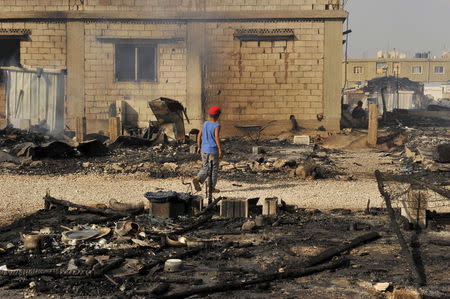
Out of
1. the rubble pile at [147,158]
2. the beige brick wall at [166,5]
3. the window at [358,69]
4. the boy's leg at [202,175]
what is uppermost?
the beige brick wall at [166,5]

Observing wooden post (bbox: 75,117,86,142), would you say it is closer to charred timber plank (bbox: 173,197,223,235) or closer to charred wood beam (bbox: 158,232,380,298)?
charred timber plank (bbox: 173,197,223,235)

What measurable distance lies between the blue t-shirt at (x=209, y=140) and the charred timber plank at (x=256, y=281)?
4575mm

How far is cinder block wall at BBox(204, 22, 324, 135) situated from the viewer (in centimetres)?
2159

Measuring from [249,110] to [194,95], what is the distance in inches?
79.2

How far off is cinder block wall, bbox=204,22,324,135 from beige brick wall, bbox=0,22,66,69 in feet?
17.1

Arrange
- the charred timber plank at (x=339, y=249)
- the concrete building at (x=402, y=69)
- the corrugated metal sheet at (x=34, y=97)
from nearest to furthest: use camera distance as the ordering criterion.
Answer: the charred timber plank at (x=339, y=249) < the corrugated metal sheet at (x=34, y=97) < the concrete building at (x=402, y=69)

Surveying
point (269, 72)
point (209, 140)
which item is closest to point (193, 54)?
point (269, 72)

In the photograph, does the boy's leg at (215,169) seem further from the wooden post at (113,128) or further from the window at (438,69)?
the window at (438,69)

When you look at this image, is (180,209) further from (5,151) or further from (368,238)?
(5,151)

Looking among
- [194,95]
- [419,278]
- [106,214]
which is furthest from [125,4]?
[419,278]

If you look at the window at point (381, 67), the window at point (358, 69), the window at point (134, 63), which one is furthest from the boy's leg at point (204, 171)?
the window at point (358, 69)

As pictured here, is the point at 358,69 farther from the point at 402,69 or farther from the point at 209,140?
the point at 209,140

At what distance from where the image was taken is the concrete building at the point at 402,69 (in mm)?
61969

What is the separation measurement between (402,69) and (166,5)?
4718 cm
